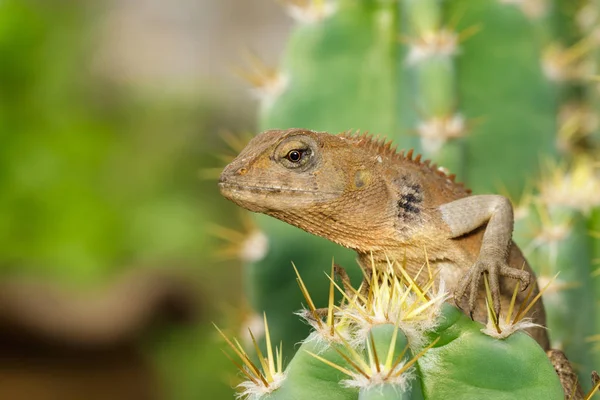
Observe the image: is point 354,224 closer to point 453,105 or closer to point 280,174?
point 280,174

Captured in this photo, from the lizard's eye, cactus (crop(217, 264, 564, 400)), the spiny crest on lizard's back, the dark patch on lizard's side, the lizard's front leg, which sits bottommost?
cactus (crop(217, 264, 564, 400))

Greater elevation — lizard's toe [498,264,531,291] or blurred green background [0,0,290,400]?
blurred green background [0,0,290,400]

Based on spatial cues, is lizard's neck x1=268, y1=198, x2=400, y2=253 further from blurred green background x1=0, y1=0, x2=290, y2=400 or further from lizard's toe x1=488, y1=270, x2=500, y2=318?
blurred green background x1=0, y1=0, x2=290, y2=400

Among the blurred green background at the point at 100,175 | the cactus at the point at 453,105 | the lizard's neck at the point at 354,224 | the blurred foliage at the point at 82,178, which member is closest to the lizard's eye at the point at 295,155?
the lizard's neck at the point at 354,224

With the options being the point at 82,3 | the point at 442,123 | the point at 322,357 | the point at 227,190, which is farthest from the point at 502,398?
the point at 82,3

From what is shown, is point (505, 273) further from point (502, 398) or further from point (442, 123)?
point (442, 123)

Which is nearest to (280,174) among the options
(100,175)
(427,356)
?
(427,356)

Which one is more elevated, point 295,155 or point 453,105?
point 453,105

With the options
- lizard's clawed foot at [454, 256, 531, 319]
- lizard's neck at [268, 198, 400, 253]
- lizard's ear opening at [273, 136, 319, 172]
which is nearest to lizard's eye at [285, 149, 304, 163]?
lizard's ear opening at [273, 136, 319, 172]
